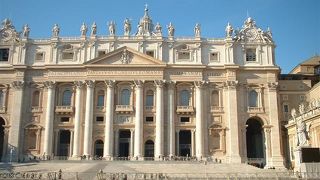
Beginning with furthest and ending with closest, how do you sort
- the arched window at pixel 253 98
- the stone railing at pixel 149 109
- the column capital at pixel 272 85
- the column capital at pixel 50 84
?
1. the arched window at pixel 253 98
2. the column capital at pixel 272 85
3. the column capital at pixel 50 84
4. the stone railing at pixel 149 109

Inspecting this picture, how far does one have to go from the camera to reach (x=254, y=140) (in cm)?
6569

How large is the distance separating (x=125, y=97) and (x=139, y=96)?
2.43 meters

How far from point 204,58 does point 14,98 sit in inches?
1108

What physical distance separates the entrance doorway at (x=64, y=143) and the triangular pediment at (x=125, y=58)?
1070 cm

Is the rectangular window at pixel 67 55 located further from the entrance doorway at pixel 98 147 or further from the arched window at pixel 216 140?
the arched window at pixel 216 140

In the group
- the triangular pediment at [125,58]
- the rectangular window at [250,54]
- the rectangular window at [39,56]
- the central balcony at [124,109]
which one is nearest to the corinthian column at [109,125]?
the central balcony at [124,109]

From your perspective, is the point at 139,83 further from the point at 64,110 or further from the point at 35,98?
the point at 35,98

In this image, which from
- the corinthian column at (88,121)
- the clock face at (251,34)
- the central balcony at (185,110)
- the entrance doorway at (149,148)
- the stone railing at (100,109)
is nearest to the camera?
the corinthian column at (88,121)

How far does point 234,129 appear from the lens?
5994 cm

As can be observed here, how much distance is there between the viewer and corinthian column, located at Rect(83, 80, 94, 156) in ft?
194

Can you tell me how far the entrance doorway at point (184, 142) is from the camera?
61281mm

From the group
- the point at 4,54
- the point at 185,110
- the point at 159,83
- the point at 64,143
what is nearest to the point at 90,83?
the point at 64,143

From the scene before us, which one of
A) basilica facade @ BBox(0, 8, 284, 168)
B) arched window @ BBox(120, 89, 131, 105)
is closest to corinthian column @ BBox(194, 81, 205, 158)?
basilica facade @ BBox(0, 8, 284, 168)

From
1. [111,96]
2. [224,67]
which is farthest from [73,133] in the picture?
[224,67]
